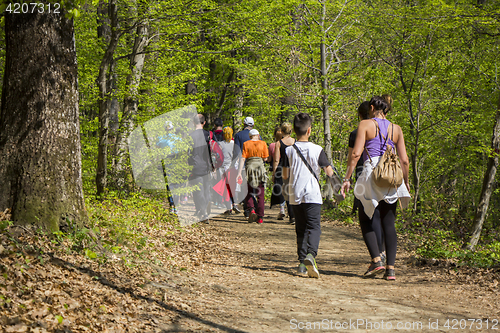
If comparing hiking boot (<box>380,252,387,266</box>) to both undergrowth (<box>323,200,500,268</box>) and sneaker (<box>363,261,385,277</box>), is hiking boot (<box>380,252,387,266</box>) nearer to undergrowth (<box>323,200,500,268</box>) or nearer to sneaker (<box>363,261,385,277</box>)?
sneaker (<box>363,261,385,277</box>)

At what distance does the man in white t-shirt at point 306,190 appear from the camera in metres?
5.84

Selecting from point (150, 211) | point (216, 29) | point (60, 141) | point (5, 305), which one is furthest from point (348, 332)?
point (216, 29)

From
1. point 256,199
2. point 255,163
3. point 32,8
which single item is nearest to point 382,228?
point 32,8

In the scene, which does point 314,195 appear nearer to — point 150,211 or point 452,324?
point 452,324

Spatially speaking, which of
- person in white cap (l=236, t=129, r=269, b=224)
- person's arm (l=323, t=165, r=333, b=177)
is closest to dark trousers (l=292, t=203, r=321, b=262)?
person's arm (l=323, t=165, r=333, b=177)

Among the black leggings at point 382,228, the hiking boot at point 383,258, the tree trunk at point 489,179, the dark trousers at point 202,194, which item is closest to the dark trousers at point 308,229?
the black leggings at point 382,228

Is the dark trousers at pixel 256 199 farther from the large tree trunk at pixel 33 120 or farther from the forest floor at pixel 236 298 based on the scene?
the large tree trunk at pixel 33 120

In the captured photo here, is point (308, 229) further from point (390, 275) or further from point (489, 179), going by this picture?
point (489, 179)

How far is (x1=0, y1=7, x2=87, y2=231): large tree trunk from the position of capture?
15.7 ft

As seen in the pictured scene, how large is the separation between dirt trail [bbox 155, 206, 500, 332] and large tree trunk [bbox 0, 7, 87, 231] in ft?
6.23

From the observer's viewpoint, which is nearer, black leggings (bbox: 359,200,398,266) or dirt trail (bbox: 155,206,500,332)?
dirt trail (bbox: 155,206,500,332)

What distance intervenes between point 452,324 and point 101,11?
12.5m

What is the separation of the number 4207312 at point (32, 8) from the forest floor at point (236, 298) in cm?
259

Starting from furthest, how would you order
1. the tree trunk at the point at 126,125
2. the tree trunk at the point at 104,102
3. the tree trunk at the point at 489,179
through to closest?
the tree trunk at the point at 126,125, the tree trunk at the point at 104,102, the tree trunk at the point at 489,179
